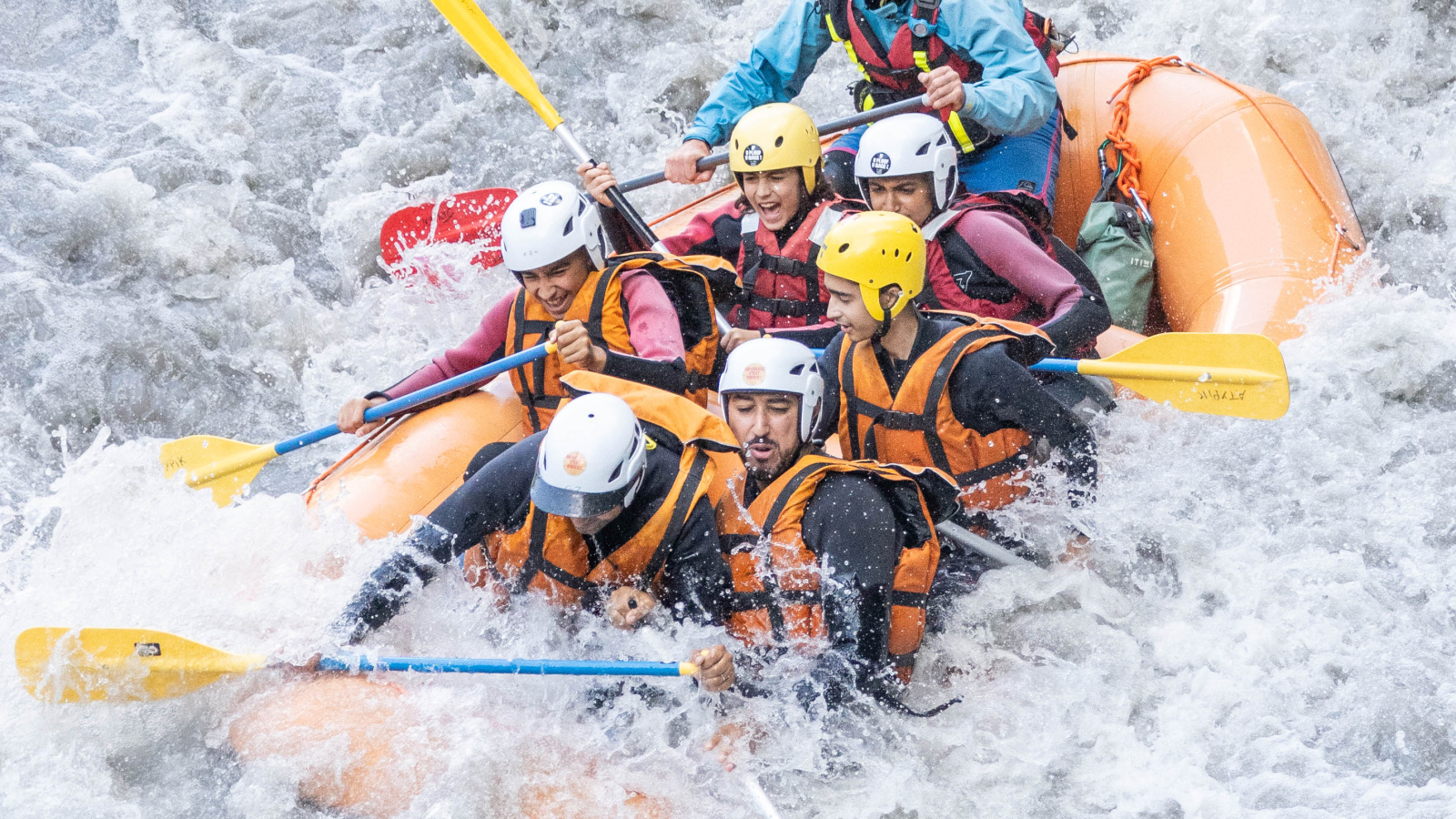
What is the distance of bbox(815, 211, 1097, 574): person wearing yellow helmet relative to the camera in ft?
10.8

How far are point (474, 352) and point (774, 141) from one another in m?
1.20

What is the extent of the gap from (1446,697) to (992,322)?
1.47m

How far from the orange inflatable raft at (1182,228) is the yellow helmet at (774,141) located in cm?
78

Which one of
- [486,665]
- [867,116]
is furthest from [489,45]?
[486,665]

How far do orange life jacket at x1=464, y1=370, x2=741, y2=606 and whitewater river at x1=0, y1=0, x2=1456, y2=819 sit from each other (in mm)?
130

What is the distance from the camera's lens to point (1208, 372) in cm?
351

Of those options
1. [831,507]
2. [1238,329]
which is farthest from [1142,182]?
[831,507]

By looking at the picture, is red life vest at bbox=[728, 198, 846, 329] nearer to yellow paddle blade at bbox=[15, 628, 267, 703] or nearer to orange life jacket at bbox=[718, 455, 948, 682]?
orange life jacket at bbox=[718, 455, 948, 682]

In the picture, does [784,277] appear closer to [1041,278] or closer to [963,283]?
[963,283]

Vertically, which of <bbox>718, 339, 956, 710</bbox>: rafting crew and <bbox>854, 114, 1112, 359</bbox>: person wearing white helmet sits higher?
<bbox>854, 114, 1112, 359</bbox>: person wearing white helmet

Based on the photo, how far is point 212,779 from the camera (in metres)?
2.99

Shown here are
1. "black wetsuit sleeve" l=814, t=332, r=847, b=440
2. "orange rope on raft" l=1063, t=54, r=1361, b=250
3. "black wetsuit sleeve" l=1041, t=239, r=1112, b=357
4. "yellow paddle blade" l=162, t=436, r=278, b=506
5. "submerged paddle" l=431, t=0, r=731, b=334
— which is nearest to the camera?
"black wetsuit sleeve" l=814, t=332, r=847, b=440

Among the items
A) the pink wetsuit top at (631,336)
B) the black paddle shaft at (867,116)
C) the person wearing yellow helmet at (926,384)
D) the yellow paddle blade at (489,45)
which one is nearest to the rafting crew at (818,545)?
the person wearing yellow helmet at (926,384)

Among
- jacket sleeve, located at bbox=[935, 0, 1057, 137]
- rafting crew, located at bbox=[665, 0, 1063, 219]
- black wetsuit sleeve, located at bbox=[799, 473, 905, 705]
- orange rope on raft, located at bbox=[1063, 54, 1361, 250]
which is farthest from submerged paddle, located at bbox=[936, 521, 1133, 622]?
orange rope on raft, located at bbox=[1063, 54, 1361, 250]
